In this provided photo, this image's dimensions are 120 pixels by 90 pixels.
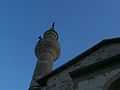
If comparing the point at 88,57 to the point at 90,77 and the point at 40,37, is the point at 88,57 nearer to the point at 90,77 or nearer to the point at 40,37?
the point at 90,77

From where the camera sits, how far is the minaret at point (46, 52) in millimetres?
12633

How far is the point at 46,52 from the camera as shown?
13.6 m

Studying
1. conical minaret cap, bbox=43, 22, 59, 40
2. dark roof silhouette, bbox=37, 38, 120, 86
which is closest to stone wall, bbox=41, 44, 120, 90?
dark roof silhouette, bbox=37, 38, 120, 86

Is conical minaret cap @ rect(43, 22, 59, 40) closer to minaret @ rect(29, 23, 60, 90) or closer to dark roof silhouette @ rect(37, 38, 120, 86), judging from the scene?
minaret @ rect(29, 23, 60, 90)

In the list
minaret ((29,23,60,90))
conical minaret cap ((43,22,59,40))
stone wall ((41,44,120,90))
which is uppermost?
conical minaret cap ((43,22,59,40))

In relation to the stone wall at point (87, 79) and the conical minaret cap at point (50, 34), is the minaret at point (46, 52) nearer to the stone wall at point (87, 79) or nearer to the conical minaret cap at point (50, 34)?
the conical minaret cap at point (50, 34)

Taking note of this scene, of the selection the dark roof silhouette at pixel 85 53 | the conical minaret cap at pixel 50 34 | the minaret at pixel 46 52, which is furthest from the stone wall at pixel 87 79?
the conical minaret cap at pixel 50 34

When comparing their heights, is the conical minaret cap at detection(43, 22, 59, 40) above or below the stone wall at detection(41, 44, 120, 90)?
above

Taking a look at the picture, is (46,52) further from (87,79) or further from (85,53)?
(87,79)

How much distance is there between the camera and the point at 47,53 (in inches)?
536

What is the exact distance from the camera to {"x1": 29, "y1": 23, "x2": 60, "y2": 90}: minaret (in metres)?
12.6

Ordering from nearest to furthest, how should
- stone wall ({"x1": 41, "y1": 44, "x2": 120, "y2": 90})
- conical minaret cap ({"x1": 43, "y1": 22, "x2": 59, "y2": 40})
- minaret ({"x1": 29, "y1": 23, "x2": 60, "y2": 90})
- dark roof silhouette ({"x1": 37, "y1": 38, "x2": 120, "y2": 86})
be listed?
stone wall ({"x1": 41, "y1": 44, "x2": 120, "y2": 90}) → dark roof silhouette ({"x1": 37, "y1": 38, "x2": 120, "y2": 86}) → minaret ({"x1": 29, "y1": 23, "x2": 60, "y2": 90}) → conical minaret cap ({"x1": 43, "y1": 22, "x2": 59, "y2": 40})

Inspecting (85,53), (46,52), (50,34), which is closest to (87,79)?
(85,53)

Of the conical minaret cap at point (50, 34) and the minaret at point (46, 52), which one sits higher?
the conical minaret cap at point (50, 34)
